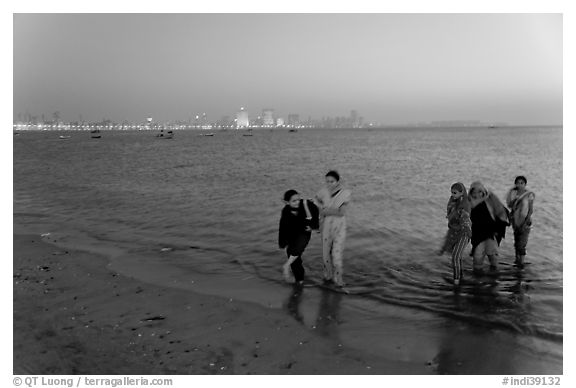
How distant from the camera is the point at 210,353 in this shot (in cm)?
514

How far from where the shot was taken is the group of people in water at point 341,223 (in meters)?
7.14

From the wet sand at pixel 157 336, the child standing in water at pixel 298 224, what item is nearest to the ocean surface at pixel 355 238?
the child standing in water at pixel 298 224

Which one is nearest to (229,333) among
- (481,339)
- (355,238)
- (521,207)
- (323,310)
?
(323,310)

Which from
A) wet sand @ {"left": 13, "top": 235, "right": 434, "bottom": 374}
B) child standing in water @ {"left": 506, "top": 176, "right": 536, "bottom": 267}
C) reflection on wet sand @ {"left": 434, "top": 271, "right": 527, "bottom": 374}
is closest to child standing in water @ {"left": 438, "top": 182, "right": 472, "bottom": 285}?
reflection on wet sand @ {"left": 434, "top": 271, "right": 527, "bottom": 374}

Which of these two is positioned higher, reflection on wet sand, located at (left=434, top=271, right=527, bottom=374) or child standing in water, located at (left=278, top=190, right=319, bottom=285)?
child standing in water, located at (left=278, top=190, right=319, bottom=285)

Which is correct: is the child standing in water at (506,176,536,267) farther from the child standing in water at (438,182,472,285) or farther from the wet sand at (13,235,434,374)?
the wet sand at (13,235,434,374)

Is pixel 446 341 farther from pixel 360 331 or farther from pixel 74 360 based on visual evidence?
pixel 74 360

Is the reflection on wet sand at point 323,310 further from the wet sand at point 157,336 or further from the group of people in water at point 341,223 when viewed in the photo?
the group of people in water at point 341,223

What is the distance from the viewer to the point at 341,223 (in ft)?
23.7

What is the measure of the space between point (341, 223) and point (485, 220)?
2791 millimetres

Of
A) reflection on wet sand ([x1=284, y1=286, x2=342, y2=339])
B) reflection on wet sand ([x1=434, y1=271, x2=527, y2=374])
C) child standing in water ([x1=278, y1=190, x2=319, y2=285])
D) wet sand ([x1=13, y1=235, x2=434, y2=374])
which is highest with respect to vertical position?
child standing in water ([x1=278, y1=190, x2=319, y2=285])

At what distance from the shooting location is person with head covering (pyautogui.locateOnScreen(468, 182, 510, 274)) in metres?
7.63

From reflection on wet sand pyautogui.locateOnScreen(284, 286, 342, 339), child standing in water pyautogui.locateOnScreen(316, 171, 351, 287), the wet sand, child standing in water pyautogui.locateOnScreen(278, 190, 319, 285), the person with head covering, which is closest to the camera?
the wet sand
